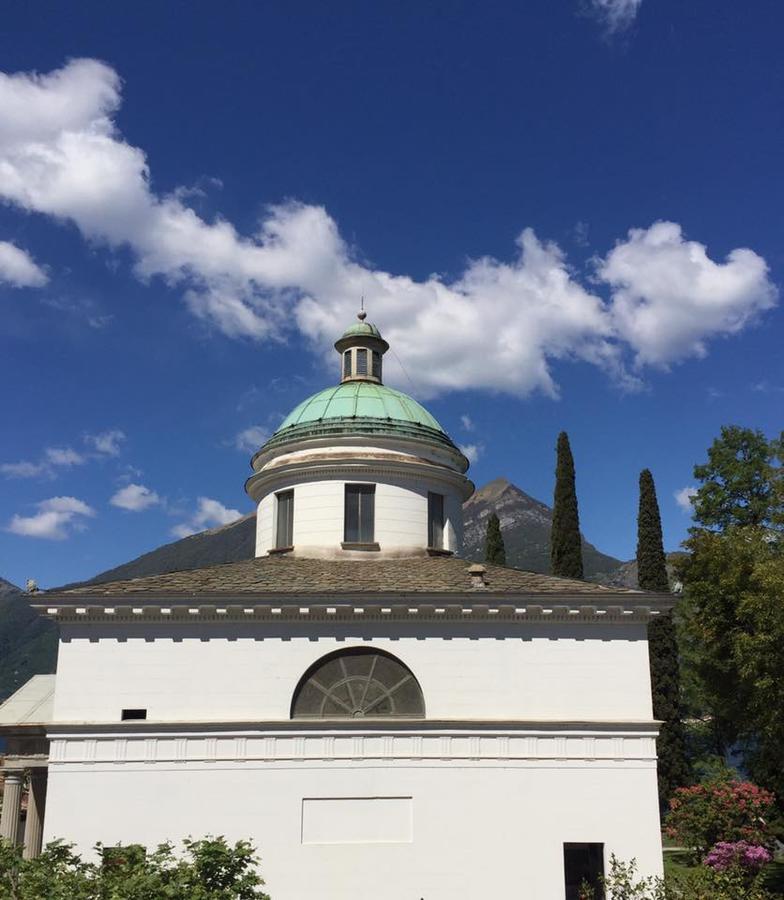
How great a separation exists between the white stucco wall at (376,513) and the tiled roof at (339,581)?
1114 mm

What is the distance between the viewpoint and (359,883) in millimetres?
17812

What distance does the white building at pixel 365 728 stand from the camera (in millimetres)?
17969

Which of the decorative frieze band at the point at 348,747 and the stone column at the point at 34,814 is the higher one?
the decorative frieze band at the point at 348,747

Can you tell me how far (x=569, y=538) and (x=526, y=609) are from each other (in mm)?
23327

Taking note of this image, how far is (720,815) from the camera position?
2581cm

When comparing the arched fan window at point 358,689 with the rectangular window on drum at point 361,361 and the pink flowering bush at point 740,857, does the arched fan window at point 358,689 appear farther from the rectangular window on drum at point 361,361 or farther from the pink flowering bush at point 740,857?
the rectangular window on drum at point 361,361

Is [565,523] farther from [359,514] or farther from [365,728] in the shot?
[365,728]

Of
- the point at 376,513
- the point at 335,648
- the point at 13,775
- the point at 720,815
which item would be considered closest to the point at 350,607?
the point at 335,648

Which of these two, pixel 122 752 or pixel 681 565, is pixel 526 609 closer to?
pixel 122 752

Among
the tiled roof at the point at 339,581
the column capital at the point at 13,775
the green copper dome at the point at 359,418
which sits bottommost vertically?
the column capital at the point at 13,775

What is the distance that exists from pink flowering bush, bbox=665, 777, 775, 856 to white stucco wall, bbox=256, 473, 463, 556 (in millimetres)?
11888

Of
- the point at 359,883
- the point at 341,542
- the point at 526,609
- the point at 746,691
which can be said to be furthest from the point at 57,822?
the point at 746,691

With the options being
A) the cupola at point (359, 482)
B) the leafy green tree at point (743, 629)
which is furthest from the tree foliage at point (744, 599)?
the cupola at point (359, 482)

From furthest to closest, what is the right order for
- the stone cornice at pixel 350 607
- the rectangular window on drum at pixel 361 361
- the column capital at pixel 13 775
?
the rectangular window on drum at pixel 361 361, the column capital at pixel 13 775, the stone cornice at pixel 350 607
